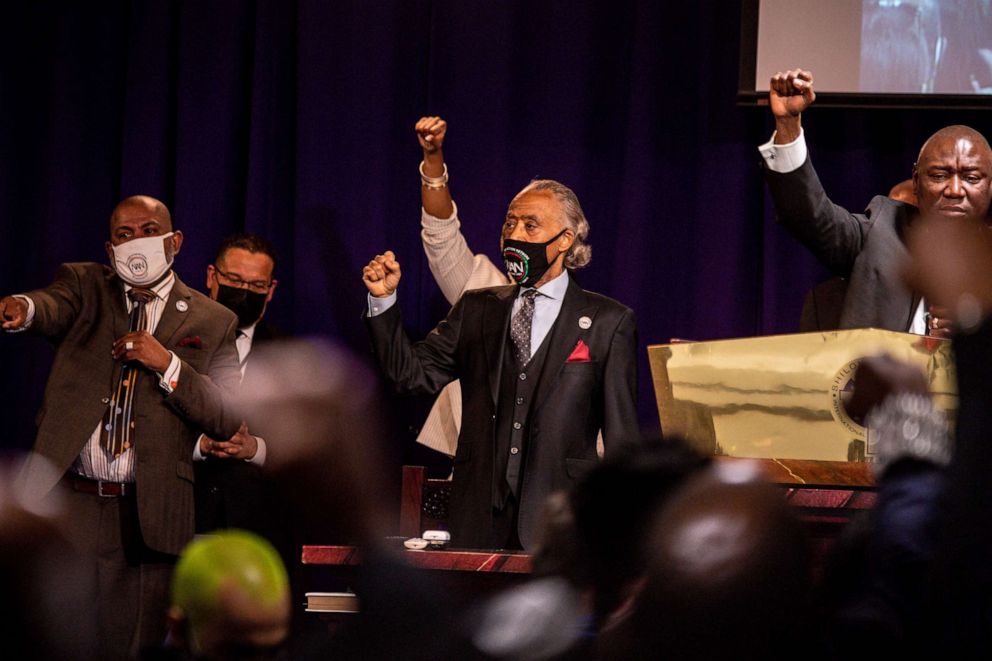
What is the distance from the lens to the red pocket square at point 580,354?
11.7 ft

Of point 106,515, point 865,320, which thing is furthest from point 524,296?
point 106,515

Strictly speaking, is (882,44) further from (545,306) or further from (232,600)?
(232,600)

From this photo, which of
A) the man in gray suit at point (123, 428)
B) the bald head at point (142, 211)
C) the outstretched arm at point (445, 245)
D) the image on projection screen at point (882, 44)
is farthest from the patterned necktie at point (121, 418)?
the image on projection screen at point (882, 44)

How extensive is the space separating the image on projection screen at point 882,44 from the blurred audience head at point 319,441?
4.16 meters

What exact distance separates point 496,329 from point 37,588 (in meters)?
2.71

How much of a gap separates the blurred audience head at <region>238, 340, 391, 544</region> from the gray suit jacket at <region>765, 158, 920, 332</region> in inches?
89.1

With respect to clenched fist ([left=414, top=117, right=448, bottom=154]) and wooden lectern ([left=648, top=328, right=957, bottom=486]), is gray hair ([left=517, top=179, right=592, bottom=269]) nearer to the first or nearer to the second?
clenched fist ([left=414, top=117, right=448, bottom=154])

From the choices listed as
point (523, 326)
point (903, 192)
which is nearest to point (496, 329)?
point (523, 326)

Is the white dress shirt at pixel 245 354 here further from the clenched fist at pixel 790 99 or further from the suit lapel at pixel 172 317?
the clenched fist at pixel 790 99

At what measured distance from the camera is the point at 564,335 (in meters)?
3.62

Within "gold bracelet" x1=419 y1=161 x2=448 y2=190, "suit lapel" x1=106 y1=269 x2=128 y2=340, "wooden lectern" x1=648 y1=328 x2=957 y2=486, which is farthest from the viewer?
"gold bracelet" x1=419 y1=161 x2=448 y2=190

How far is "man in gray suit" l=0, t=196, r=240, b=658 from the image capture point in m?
3.69

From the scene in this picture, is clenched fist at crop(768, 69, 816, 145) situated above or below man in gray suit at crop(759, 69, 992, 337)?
above

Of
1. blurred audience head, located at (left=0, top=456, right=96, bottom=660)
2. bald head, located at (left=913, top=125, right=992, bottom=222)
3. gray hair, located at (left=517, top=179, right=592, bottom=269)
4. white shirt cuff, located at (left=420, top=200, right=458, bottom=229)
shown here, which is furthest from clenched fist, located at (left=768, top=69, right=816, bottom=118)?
blurred audience head, located at (left=0, top=456, right=96, bottom=660)
